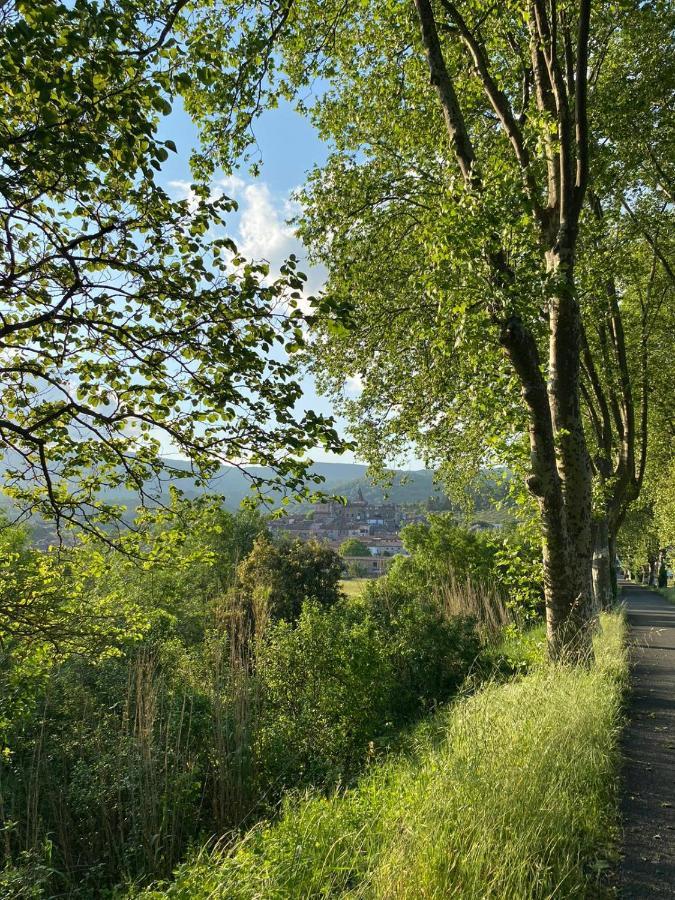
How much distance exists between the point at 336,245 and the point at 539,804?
7256 millimetres

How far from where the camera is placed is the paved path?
3.29 m

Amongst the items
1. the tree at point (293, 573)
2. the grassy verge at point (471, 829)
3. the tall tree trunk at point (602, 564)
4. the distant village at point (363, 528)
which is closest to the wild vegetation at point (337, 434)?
the grassy verge at point (471, 829)

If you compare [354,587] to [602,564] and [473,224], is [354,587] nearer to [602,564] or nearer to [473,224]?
[602,564]

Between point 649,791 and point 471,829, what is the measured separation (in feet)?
7.71

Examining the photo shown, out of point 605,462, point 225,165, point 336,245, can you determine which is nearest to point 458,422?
point 336,245

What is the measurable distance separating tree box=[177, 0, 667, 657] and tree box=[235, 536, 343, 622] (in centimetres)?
1660

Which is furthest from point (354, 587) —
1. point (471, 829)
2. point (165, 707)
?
point (471, 829)

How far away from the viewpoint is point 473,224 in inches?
190

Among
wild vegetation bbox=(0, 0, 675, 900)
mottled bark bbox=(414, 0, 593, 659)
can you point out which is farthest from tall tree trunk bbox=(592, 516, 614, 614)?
mottled bark bbox=(414, 0, 593, 659)

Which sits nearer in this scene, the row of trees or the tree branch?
the row of trees

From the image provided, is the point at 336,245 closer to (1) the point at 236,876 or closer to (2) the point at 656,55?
(2) the point at 656,55

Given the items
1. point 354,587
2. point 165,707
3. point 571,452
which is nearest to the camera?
point 571,452

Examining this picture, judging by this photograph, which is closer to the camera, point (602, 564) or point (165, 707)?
point (165, 707)

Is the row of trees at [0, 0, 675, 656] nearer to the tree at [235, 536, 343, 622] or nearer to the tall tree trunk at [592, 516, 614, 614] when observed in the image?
the tall tree trunk at [592, 516, 614, 614]
